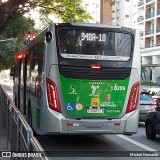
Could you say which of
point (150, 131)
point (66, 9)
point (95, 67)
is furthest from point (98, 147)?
point (66, 9)

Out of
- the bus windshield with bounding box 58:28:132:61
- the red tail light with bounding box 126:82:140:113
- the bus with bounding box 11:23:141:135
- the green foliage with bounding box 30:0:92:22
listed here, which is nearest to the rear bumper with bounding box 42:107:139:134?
the bus with bounding box 11:23:141:135

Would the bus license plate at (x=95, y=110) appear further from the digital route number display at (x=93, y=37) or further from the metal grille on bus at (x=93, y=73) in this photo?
the digital route number display at (x=93, y=37)

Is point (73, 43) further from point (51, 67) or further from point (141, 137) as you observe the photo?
point (141, 137)

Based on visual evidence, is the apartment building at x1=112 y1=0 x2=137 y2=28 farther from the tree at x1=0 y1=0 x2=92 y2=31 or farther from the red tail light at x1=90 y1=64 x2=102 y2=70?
the red tail light at x1=90 y1=64 x2=102 y2=70

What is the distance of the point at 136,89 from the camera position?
32.8ft

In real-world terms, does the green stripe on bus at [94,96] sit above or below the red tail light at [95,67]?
below

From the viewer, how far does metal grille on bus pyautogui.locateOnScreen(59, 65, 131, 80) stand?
947 centimetres

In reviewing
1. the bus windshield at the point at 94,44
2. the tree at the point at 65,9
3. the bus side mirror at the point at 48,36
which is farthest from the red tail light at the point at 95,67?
the tree at the point at 65,9

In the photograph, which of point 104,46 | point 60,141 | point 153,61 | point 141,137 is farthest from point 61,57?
point 153,61

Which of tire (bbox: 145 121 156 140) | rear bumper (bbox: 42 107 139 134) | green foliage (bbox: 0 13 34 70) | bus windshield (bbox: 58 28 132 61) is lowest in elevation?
tire (bbox: 145 121 156 140)

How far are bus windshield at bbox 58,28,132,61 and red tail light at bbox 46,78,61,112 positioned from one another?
78cm

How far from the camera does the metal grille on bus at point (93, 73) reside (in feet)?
31.1

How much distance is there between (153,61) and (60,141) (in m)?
59.8

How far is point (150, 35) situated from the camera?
7488cm
